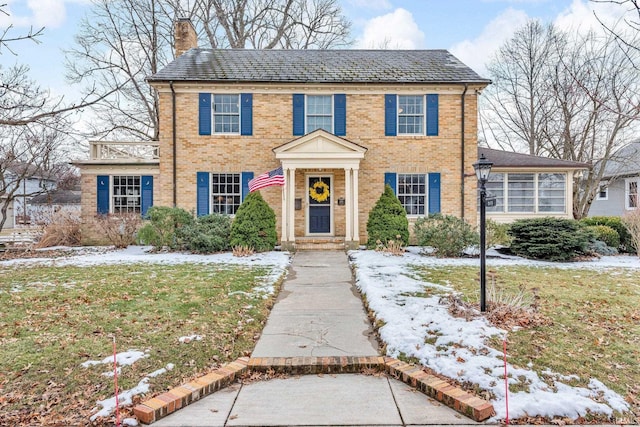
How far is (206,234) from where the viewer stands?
42.1 feet

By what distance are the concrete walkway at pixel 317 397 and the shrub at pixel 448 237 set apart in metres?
6.62

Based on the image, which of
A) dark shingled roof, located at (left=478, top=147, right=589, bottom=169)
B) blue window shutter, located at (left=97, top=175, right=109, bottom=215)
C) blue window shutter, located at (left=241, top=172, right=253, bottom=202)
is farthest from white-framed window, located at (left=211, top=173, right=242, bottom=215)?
dark shingled roof, located at (left=478, top=147, right=589, bottom=169)

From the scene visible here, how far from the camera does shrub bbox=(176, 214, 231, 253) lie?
1270cm

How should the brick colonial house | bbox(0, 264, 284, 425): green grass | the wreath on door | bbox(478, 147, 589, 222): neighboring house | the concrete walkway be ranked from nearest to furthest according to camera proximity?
the concrete walkway, bbox(0, 264, 284, 425): green grass, the brick colonial house, the wreath on door, bbox(478, 147, 589, 222): neighboring house

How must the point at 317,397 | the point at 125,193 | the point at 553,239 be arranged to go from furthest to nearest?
the point at 125,193 < the point at 553,239 < the point at 317,397

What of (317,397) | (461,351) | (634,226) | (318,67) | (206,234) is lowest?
(317,397)

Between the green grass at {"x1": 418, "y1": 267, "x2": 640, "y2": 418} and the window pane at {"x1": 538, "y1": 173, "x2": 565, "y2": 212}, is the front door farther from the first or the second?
the window pane at {"x1": 538, "y1": 173, "x2": 565, "y2": 212}

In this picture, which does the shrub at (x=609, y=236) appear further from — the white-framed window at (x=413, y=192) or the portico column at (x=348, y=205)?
the portico column at (x=348, y=205)

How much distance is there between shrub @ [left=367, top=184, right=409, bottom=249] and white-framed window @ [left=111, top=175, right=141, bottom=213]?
9.47m

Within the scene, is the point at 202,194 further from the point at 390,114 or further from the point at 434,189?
the point at 434,189

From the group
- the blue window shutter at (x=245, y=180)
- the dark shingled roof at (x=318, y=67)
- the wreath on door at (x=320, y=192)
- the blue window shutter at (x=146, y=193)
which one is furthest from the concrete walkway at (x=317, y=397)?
the blue window shutter at (x=146, y=193)

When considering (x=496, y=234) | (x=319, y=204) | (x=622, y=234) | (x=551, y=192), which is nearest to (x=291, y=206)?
(x=319, y=204)

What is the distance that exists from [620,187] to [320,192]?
21.0 m

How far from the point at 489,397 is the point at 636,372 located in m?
1.88
